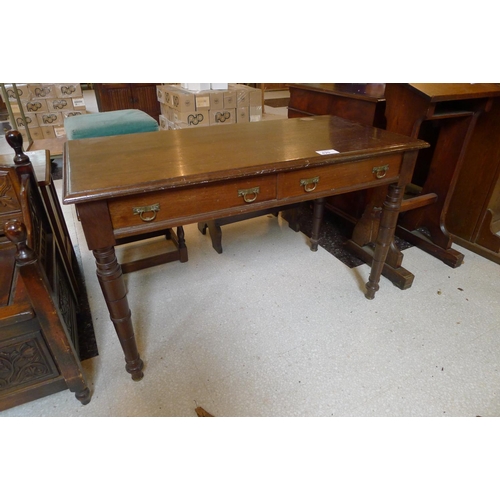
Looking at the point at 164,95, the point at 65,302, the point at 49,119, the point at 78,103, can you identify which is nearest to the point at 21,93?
the point at 49,119

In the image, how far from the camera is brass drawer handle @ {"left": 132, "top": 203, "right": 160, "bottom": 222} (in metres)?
1.02

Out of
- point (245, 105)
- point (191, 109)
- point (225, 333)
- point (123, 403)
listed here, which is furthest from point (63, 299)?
point (245, 105)

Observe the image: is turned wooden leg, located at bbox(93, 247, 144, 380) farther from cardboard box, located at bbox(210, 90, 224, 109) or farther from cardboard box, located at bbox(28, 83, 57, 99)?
cardboard box, located at bbox(28, 83, 57, 99)

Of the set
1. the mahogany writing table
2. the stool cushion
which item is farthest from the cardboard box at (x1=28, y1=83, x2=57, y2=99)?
the mahogany writing table

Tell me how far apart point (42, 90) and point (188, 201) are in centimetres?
370

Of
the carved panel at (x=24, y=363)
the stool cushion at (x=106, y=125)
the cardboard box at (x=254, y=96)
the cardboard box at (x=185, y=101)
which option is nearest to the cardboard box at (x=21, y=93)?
the stool cushion at (x=106, y=125)

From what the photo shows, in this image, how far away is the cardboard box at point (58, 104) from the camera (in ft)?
12.7

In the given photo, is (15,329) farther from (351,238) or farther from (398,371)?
(351,238)

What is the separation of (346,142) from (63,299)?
125 centimetres

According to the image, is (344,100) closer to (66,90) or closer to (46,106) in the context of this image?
(66,90)

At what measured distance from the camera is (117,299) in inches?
45.4

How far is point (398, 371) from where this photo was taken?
1.40 metres

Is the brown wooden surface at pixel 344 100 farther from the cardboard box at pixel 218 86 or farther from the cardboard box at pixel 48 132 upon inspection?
the cardboard box at pixel 48 132

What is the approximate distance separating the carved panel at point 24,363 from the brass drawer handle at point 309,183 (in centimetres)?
99
